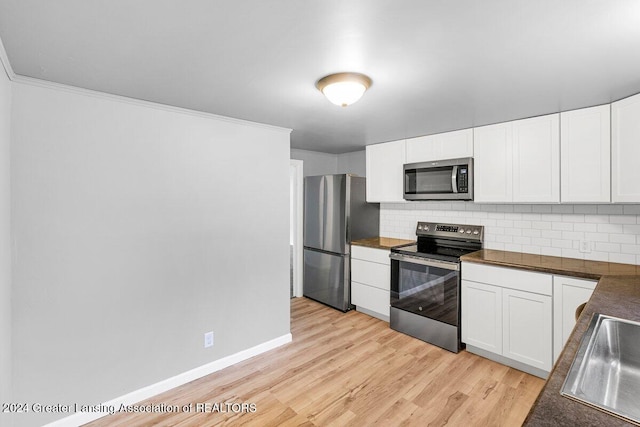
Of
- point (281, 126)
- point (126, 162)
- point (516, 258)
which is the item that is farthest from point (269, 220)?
point (516, 258)

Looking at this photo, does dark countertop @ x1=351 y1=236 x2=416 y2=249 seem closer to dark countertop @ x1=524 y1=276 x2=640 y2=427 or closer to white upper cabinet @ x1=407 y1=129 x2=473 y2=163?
white upper cabinet @ x1=407 y1=129 x2=473 y2=163

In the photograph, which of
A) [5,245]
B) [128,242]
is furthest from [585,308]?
[5,245]

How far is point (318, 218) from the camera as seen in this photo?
4.22m

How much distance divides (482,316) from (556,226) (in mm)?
1075

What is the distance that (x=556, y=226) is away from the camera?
2826 mm

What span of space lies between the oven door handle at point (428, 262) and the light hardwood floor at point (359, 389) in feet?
2.64

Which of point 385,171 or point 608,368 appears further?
point 385,171

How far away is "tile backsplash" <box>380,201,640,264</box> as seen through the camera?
2500mm

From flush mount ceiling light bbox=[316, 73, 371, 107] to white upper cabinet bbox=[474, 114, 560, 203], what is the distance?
1.71m

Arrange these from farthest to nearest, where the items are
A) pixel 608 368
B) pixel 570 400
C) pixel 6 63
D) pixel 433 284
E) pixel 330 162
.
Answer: pixel 330 162, pixel 433 284, pixel 6 63, pixel 608 368, pixel 570 400

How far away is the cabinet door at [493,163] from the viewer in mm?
2842

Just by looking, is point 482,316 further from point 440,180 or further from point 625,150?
point 625,150

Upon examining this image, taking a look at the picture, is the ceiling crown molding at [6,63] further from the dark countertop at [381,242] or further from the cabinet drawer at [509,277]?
the cabinet drawer at [509,277]

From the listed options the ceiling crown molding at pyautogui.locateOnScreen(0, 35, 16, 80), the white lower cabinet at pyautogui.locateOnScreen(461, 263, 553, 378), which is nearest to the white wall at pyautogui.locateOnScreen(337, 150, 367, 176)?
the white lower cabinet at pyautogui.locateOnScreen(461, 263, 553, 378)
